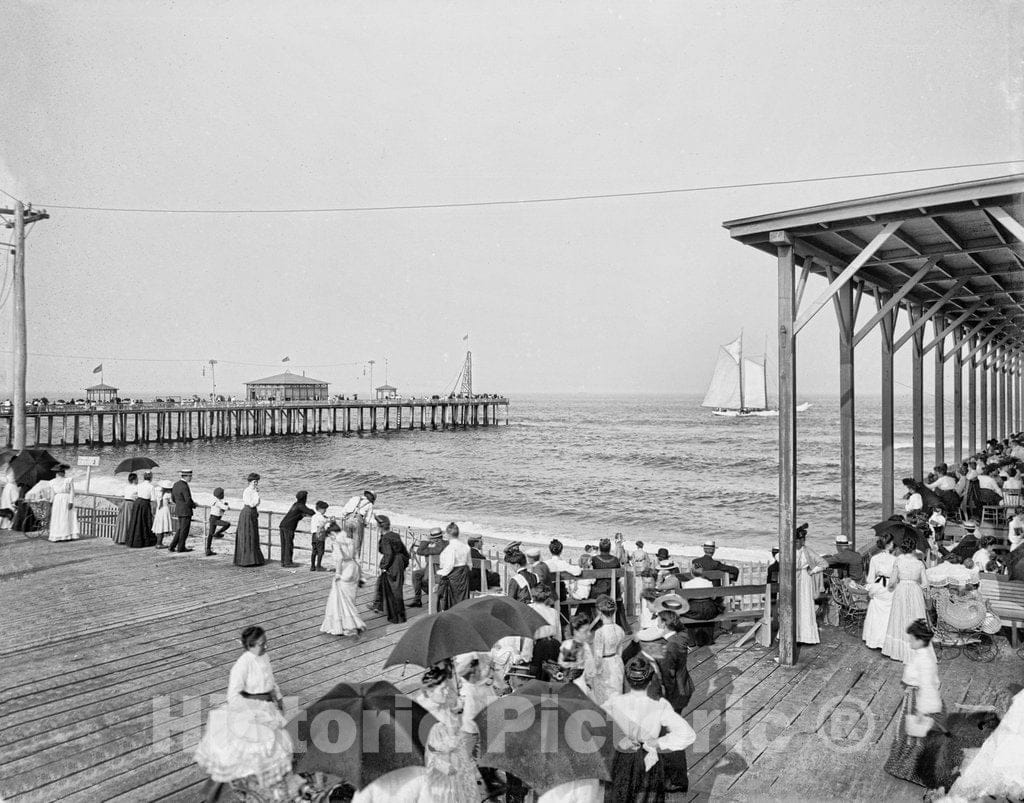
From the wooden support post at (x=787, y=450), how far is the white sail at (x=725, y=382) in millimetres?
96063

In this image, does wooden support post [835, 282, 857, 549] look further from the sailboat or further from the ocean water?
the sailboat

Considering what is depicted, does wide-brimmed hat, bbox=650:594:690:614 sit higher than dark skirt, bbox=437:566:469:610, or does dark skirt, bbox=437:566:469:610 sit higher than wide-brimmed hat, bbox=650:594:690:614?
wide-brimmed hat, bbox=650:594:690:614

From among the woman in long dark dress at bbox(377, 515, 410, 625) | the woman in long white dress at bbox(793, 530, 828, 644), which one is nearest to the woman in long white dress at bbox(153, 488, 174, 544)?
the woman in long dark dress at bbox(377, 515, 410, 625)

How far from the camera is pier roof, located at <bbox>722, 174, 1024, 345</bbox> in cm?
638

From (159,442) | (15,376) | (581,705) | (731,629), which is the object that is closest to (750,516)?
(731,629)

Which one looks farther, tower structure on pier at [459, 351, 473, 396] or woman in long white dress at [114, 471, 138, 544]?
tower structure on pier at [459, 351, 473, 396]

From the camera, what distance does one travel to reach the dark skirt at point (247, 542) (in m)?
10.6

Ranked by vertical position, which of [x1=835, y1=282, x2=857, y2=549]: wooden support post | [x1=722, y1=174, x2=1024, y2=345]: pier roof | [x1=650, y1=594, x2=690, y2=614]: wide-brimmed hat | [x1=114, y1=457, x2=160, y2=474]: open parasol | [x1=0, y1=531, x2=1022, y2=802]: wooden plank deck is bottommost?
[x1=0, y1=531, x2=1022, y2=802]: wooden plank deck

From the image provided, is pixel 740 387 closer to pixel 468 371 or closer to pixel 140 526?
pixel 468 371

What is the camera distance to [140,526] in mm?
12172

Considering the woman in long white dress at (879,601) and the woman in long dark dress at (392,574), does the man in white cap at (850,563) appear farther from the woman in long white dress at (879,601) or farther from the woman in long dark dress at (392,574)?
the woman in long dark dress at (392,574)

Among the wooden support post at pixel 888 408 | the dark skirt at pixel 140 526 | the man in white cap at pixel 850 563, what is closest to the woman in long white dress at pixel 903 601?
the man in white cap at pixel 850 563

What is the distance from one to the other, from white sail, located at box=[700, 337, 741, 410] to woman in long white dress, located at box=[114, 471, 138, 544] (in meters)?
94.6

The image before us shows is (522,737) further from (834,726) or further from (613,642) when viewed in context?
(834,726)
